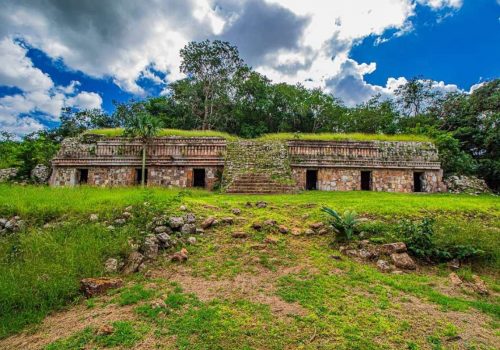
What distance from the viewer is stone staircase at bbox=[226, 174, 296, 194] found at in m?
12.0

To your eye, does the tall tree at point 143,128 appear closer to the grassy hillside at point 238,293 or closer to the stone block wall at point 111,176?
the stone block wall at point 111,176

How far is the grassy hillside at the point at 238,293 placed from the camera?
343 cm

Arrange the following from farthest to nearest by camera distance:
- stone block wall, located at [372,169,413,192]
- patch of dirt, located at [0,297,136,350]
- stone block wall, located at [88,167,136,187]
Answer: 1. stone block wall, located at [372,169,413,192]
2. stone block wall, located at [88,167,136,187]
3. patch of dirt, located at [0,297,136,350]

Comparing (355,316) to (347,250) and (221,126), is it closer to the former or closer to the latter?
(347,250)

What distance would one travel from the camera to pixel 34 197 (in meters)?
8.68

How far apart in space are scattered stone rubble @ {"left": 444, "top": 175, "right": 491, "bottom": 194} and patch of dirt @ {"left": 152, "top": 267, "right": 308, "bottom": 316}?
13.3 m

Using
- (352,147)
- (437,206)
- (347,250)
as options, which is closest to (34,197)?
(347,250)

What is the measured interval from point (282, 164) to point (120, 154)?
8061 mm

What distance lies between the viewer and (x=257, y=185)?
12250 millimetres

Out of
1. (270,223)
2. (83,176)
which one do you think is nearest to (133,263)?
(270,223)

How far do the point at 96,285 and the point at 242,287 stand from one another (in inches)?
88.8

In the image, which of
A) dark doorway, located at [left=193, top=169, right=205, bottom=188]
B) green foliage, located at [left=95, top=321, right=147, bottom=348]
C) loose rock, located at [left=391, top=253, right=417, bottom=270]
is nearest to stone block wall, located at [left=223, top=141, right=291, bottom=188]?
dark doorway, located at [left=193, top=169, right=205, bottom=188]

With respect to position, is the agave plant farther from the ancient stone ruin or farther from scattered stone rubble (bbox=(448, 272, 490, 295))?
the ancient stone ruin

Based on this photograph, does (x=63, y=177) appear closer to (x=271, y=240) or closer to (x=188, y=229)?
(x=188, y=229)
